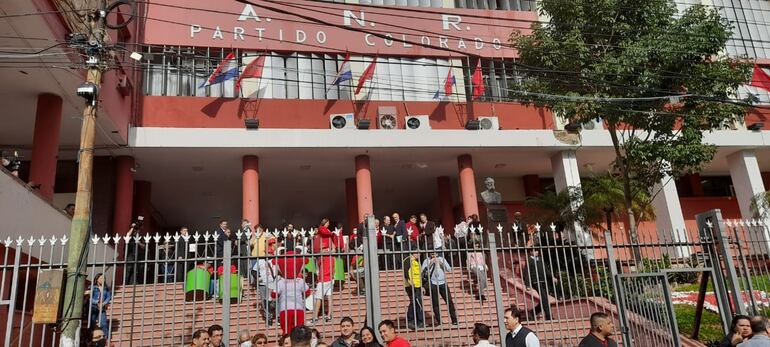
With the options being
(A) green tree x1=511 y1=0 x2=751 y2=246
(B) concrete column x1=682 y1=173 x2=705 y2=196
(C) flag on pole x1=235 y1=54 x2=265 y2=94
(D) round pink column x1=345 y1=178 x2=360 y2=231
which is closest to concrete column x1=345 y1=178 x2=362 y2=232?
(D) round pink column x1=345 y1=178 x2=360 y2=231

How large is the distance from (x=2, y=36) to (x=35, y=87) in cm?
220

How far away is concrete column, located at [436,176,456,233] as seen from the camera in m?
21.4

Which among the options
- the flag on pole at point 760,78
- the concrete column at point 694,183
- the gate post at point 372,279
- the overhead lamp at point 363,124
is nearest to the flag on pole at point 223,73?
the overhead lamp at point 363,124

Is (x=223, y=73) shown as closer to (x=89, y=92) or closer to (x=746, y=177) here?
(x=89, y=92)

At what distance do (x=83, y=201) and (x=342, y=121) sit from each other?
1092cm

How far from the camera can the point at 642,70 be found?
467 inches

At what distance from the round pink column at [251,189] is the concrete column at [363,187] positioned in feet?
9.56

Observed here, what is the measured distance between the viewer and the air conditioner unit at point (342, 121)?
17.7 meters

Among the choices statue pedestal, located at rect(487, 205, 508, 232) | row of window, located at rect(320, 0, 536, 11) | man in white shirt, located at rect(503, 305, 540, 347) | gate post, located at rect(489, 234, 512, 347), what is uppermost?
row of window, located at rect(320, 0, 536, 11)

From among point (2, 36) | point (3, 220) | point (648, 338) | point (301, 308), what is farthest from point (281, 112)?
point (648, 338)

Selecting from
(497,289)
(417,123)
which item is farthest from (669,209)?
(497,289)

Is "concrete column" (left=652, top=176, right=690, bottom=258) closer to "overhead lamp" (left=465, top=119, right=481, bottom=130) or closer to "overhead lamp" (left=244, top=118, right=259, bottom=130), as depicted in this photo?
"overhead lamp" (left=465, top=119, right=481, bottom=130)

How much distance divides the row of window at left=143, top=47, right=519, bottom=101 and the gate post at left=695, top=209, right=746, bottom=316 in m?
9.24

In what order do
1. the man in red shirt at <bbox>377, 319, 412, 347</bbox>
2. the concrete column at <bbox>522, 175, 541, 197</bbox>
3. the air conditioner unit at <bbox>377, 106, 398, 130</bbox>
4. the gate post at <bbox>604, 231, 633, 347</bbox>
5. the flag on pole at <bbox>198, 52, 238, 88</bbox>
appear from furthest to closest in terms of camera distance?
1. the concrete column at <bbox>522, 175, 541, 197</bbox>
2. the air conditioner unit at <bbox>377, 106, 398, 130</bbox>
3. the flag on pole at <bbox>198, 52, 238, 88</bbox>
4. the gate post at <bbox>604, 231, 633, 347</bbox>
5. the man in red shirt at <bbox>377, 319, 412, 347</bbox>
